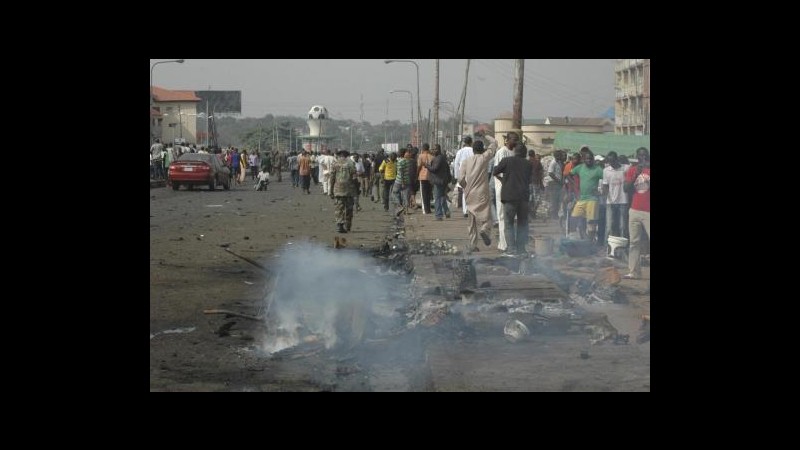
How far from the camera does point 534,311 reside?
28.6 feet

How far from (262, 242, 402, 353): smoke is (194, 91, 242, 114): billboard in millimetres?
99792

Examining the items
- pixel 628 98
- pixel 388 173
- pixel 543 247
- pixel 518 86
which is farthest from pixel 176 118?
pixel 543 247

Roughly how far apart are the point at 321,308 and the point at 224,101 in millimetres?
104522

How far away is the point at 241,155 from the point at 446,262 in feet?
109

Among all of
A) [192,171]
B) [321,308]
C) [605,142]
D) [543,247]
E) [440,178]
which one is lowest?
[321,308]

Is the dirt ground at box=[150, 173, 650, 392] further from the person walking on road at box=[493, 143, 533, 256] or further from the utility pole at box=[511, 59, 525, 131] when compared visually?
the utility pole at box=[511, 59, 525, 131]

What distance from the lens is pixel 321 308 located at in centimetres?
819

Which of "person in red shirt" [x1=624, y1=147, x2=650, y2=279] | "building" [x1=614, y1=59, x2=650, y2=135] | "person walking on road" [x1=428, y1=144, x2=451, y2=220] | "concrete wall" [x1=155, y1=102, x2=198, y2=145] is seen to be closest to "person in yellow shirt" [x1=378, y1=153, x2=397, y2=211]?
"person walking on road" [x1=428, y1=144, x2=451, y2=220]

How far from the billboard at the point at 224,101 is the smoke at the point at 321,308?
9979 centimetres

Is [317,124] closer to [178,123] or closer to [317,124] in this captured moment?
[317,124]
